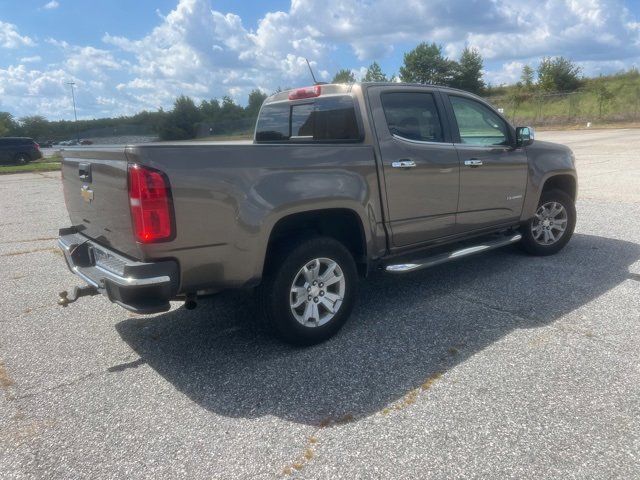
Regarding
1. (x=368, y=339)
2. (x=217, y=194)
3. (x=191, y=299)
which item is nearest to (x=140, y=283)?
(x=191, y=299)

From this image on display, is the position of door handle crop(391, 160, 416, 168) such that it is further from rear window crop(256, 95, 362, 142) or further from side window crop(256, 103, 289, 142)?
side window crop(256, 103, 289, 142)

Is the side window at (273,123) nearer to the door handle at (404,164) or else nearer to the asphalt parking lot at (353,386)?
the door handle at (404,164)

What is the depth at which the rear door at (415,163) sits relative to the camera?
13.3ft

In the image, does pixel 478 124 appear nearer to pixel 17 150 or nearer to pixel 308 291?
pixel 308 291

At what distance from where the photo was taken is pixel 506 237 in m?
5.29

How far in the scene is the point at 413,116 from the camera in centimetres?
440

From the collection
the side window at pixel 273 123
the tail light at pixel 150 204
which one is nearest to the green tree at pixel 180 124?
the side window at pixel 273 123

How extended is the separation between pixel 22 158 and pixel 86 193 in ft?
87.5

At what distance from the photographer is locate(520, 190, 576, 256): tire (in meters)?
5.77

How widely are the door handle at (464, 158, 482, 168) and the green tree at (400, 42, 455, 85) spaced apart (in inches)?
2641

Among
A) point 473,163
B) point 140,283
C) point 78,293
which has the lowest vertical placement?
point 78,293

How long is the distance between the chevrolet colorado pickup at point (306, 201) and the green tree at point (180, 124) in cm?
920

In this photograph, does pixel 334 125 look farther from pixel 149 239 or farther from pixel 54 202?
pixel 54 202

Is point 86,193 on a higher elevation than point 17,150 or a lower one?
lower
